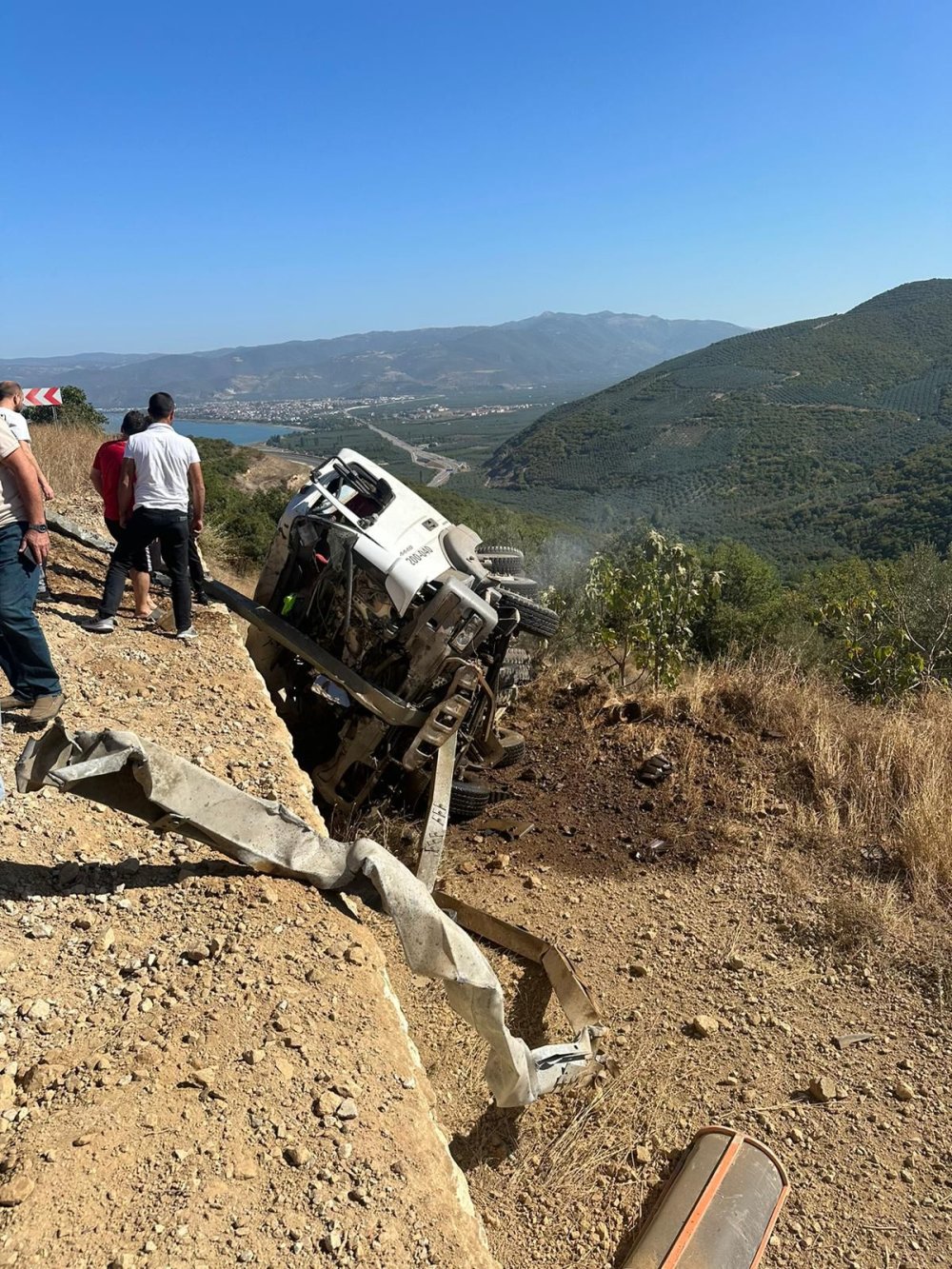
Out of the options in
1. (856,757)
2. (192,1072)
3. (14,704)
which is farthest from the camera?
(856,757)

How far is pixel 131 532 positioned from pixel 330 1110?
4195mm

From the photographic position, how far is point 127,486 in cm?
543

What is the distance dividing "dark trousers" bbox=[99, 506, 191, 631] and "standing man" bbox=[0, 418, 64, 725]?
1371mm

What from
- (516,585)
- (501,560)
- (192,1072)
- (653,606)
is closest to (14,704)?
(192,1072)

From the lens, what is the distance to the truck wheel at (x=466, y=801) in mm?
5410

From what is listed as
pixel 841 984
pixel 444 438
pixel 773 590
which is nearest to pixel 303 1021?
pixel 841 984

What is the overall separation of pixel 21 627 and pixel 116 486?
251 centimetres

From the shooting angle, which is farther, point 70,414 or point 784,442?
point 784,442

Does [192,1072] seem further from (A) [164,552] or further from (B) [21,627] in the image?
(A) [164,552]

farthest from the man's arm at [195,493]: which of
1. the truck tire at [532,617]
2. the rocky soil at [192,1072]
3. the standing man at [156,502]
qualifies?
the rocky soil at [192,1072]

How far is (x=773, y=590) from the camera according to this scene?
23797 millimetres

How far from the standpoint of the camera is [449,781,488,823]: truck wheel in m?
5.41

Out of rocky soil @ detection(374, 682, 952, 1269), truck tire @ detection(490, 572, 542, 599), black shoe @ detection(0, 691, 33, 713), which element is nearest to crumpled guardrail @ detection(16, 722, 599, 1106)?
rocky soil @ detection(374, 682, 952, 1269)

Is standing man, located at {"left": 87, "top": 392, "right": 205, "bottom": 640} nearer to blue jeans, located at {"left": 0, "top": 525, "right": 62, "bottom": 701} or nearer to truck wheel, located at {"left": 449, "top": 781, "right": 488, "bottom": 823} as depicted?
blue jeans, located at {"left": 0, "top": 525, "right": 62, "bottom": 701}
